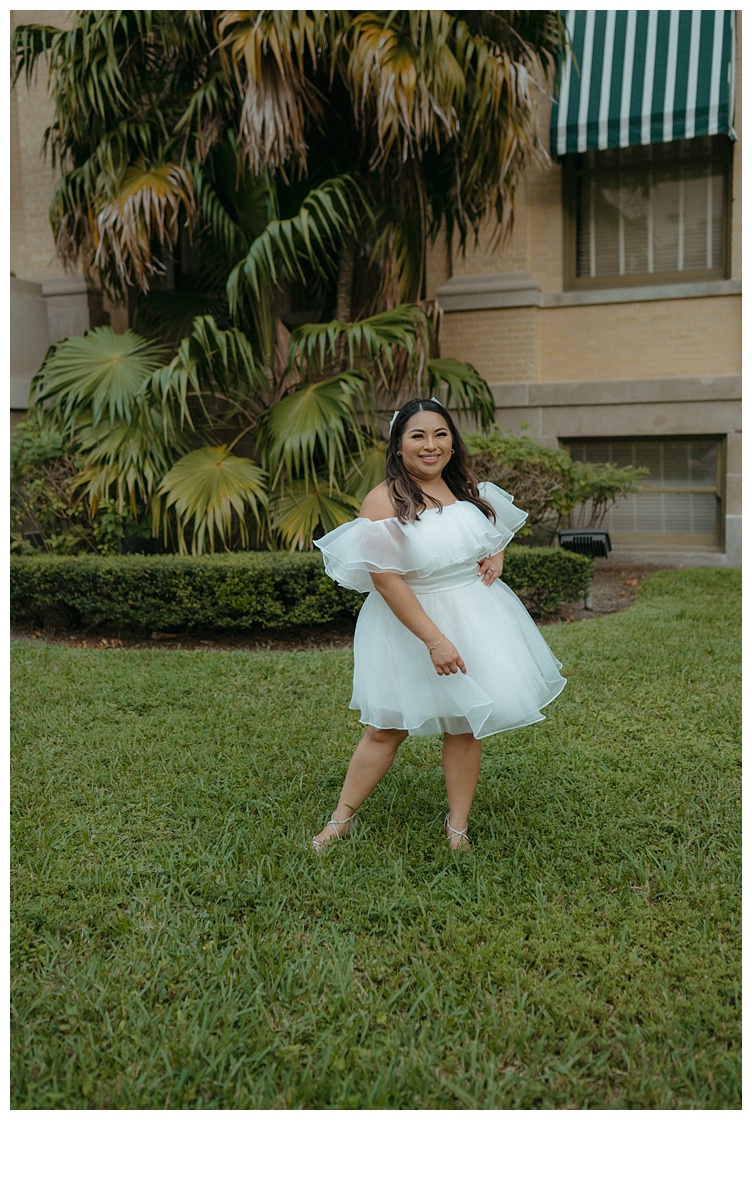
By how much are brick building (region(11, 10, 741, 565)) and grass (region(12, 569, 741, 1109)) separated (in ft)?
18.8

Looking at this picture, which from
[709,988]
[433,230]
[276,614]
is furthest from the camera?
[433,230]

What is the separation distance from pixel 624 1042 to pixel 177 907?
1.55 m

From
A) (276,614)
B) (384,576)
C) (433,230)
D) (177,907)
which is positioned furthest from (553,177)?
(177,907)

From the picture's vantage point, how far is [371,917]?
318cm

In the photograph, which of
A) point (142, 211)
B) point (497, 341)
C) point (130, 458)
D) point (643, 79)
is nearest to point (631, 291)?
point (497, 341)

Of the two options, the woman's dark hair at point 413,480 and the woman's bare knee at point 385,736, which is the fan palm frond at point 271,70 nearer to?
the woman's dark hair at point 413,480

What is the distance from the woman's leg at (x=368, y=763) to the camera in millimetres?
3574

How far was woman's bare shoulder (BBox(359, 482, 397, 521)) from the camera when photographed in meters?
3.33

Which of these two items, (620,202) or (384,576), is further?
(620,202)

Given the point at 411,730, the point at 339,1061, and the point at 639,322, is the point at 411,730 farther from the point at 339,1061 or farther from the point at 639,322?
the point at 639,322

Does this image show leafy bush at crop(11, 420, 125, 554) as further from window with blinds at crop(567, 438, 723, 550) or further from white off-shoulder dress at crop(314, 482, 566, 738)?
white off-shoulder dress at crop(314, 482, 566, 738)

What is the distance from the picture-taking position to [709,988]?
2.71 metres

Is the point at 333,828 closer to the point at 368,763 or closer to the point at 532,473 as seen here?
the point at 368,763

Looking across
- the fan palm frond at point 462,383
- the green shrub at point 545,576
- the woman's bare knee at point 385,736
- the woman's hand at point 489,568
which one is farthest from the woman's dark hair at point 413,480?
the fan palm frond at point 462,383
